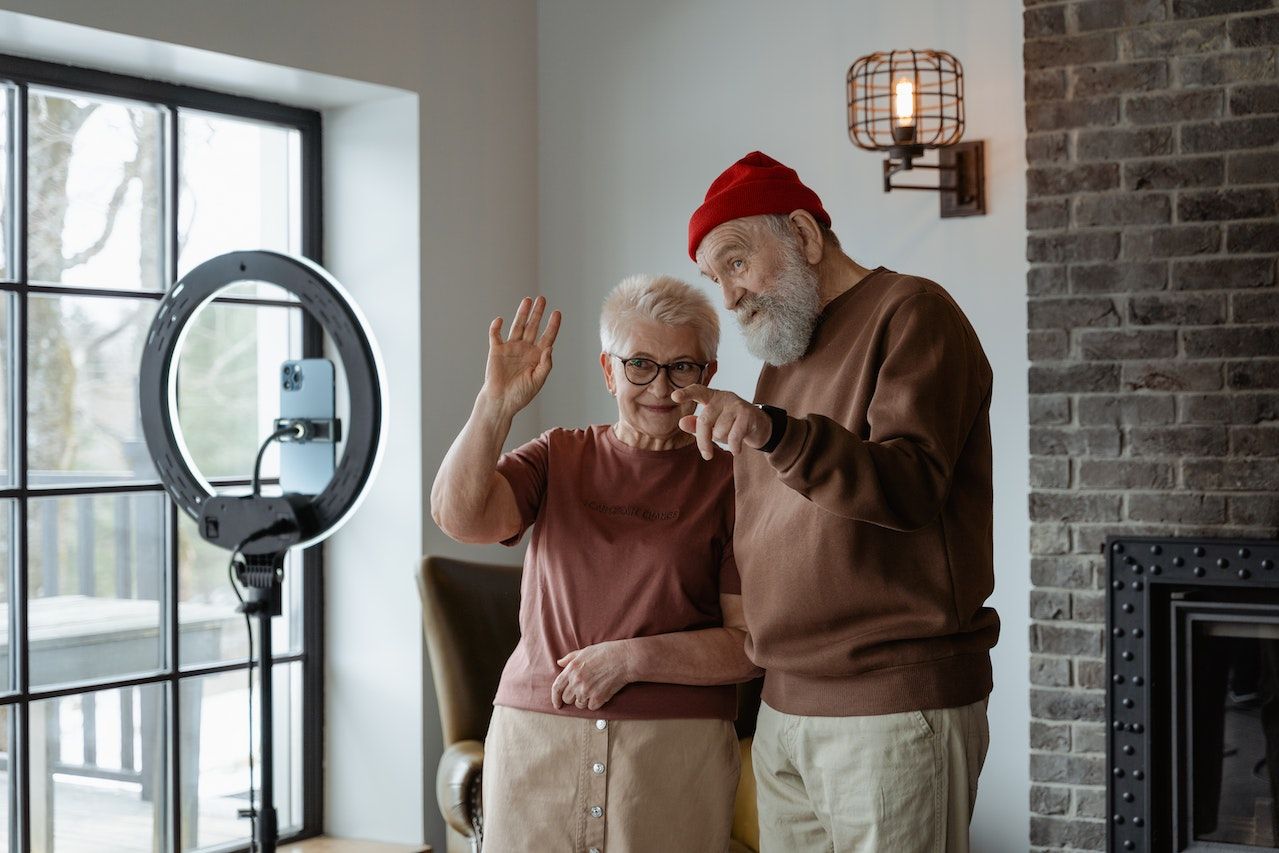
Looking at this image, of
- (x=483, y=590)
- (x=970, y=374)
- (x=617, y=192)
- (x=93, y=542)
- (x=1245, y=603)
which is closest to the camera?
(x=970, y=374)

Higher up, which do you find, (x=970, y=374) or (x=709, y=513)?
(x=970, y=374)

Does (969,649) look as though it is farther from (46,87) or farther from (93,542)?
(46,87)

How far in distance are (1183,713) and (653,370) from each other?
1.43 m

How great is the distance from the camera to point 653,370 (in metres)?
1.97

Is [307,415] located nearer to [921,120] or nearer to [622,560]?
[622,560]

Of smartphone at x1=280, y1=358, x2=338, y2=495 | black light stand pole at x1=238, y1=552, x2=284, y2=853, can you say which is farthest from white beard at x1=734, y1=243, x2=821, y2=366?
black light stand pole at x1=238, y1=552, x2=284, y2=853

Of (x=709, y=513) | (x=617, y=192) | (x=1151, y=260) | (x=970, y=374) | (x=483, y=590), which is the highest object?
(x=617, y=192)

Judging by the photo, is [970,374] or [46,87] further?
[46,87]

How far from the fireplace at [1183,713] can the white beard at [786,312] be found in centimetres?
117

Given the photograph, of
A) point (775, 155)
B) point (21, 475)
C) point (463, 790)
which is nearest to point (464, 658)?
point (463, 790)

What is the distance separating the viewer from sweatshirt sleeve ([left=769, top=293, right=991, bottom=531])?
59.9 inches

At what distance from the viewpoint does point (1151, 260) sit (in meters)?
2.74

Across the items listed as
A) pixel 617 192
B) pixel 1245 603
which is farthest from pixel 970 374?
pixel 617 192

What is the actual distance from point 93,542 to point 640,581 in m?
1.59
